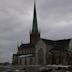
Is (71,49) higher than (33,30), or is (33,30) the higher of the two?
(33,30)

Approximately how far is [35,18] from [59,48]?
3913 cm

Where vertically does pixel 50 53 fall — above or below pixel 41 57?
above

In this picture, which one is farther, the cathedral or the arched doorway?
the arched doorway

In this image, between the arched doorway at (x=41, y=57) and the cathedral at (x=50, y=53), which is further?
the arched doorway at (x=41, y=57)

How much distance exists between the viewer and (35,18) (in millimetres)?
166625

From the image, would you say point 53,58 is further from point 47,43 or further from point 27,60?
point 27,60

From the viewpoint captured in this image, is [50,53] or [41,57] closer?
[50,53]

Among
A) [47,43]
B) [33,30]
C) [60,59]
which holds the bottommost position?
[60,59]

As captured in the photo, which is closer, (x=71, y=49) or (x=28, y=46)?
(x=71, y=49)

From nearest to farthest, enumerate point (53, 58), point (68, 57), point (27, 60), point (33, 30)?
point (68, 57) < point (53, 58) < point (27, 60) < point (33, 30)

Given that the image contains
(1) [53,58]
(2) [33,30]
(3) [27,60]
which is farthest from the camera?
(2) [33,30]

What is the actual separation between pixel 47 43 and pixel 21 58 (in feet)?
86.0

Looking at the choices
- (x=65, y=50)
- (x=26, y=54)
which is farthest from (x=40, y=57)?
(x=26, y=54)

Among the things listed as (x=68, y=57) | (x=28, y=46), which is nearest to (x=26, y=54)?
(x=28, y=46)
